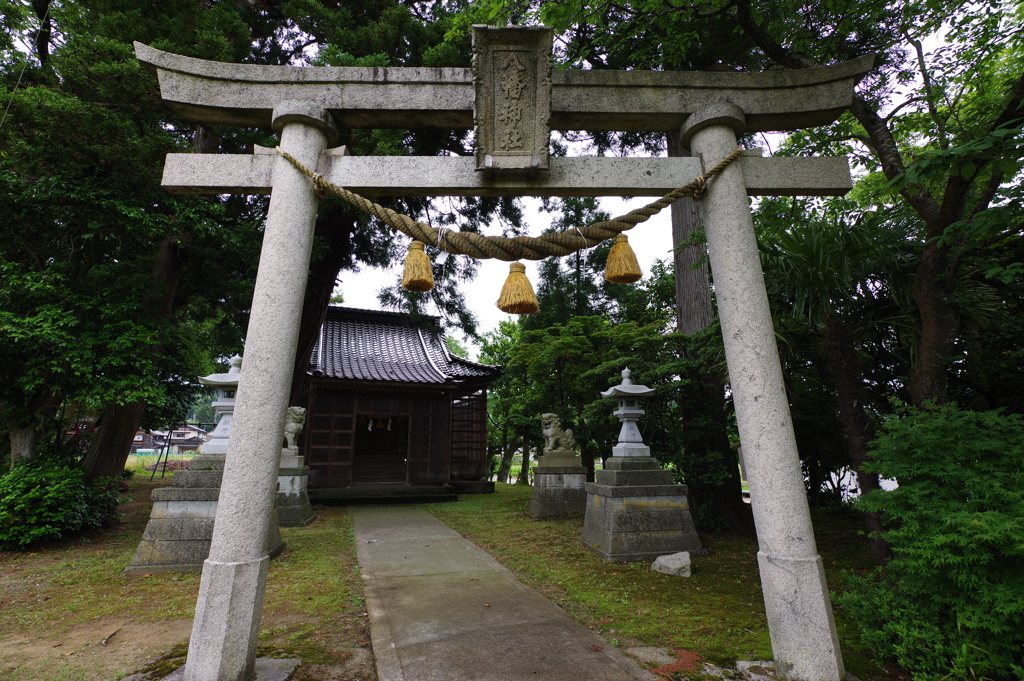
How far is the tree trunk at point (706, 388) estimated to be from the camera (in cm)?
739

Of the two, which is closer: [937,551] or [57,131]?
[937,551]

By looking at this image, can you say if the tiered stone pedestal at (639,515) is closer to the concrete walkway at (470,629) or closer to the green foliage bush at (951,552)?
the concrete walkway at (470,629)

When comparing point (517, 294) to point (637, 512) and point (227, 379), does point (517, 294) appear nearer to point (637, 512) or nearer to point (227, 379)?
point (637, 512)

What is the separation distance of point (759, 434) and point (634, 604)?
7.12 ft

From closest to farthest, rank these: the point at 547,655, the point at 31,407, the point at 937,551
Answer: the point at 937,551 < the point at 547,655 < the point at 31,407

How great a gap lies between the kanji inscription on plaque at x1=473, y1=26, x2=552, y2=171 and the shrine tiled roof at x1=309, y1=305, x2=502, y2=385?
8.65 meters

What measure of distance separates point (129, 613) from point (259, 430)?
2630 millimetres

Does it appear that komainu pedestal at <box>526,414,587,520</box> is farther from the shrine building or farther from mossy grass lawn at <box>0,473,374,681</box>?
mossy grass lawn at <box>0,473,374,681</box>

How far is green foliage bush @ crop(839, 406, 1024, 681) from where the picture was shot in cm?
231

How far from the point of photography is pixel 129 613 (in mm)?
3863

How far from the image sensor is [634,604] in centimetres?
409

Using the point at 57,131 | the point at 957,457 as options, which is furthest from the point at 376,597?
the point at 57,131

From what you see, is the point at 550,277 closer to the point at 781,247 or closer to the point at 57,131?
the point at 781,247

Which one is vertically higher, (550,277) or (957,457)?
(550,277)
